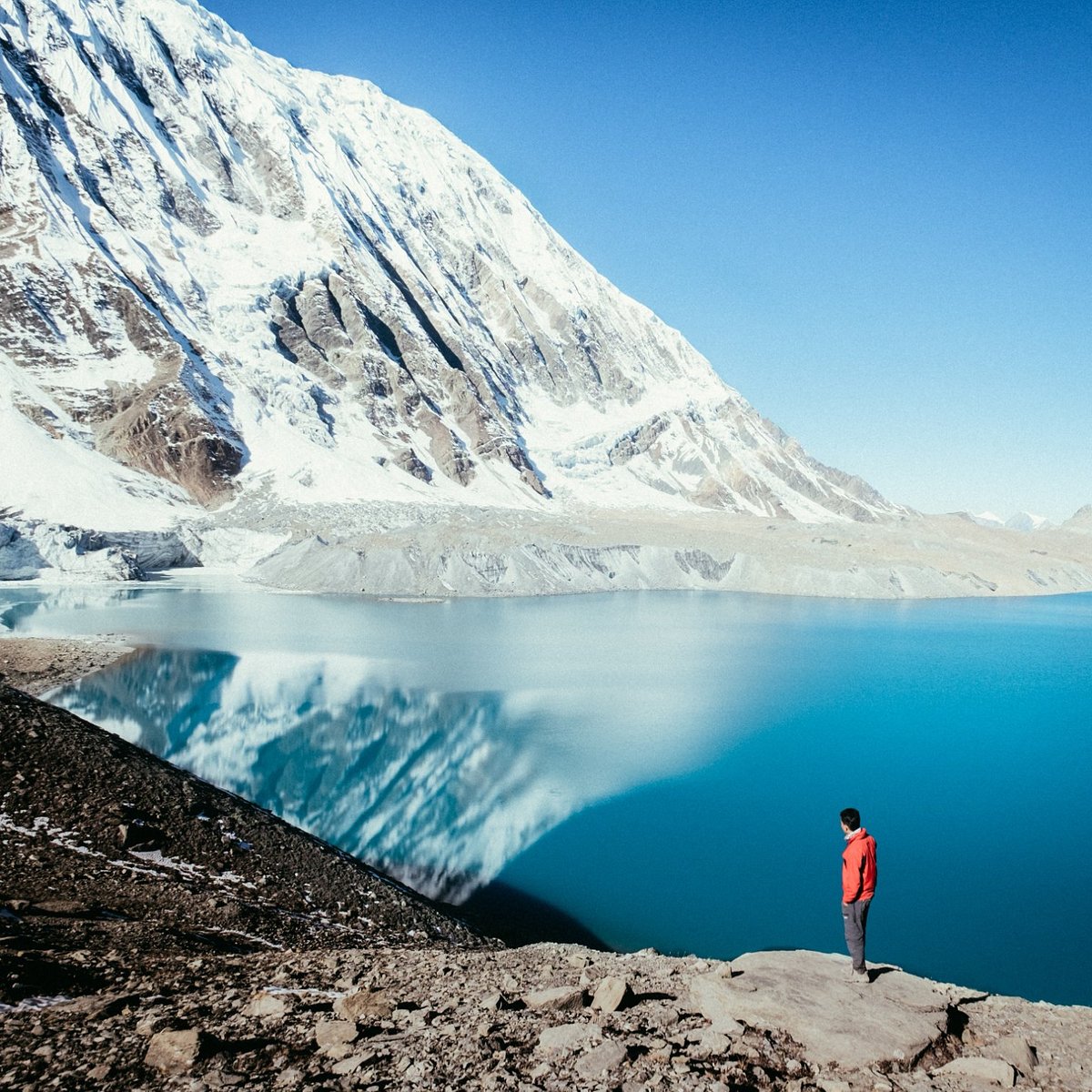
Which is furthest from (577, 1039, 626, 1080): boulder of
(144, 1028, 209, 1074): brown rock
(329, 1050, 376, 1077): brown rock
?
(144, 1028, 209, 1074): brown rock

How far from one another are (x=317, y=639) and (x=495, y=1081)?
96.6 feet

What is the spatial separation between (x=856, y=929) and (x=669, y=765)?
11.7m

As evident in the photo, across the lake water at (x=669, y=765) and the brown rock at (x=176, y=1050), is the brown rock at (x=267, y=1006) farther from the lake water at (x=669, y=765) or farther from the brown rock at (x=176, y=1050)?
the lake water at (x=669, y=765)

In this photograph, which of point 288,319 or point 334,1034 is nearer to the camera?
point 334,1034

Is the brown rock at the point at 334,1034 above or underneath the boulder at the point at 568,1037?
underneath

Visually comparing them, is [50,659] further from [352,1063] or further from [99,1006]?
[352,1063]

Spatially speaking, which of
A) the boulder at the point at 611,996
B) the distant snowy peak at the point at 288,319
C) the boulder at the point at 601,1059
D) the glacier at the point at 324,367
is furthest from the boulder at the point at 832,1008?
the distant snowy peak at the point at 288,319

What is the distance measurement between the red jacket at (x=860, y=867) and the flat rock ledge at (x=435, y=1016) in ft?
1.95

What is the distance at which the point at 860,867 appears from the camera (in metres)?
5.61

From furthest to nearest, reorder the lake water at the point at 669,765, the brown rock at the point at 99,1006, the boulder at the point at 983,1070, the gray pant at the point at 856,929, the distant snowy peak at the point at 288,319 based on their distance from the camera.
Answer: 1. the distant snowy peak at the point at 288,319
2. the lake water at the point at 669,765
3. the gray pant at the point at 856,929
4. the brown rock at the point at 99,1006
5. the boulder at the point at 983,1070

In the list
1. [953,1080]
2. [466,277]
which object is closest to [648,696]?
[953,1080]

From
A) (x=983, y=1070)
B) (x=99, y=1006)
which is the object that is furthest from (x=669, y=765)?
(x=99, y=1006)

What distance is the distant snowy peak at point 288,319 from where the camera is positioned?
2852 inches

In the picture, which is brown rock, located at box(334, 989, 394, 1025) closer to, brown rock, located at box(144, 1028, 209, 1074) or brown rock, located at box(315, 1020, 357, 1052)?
brown rock, located at box(315, 1020, 357, 1052)
